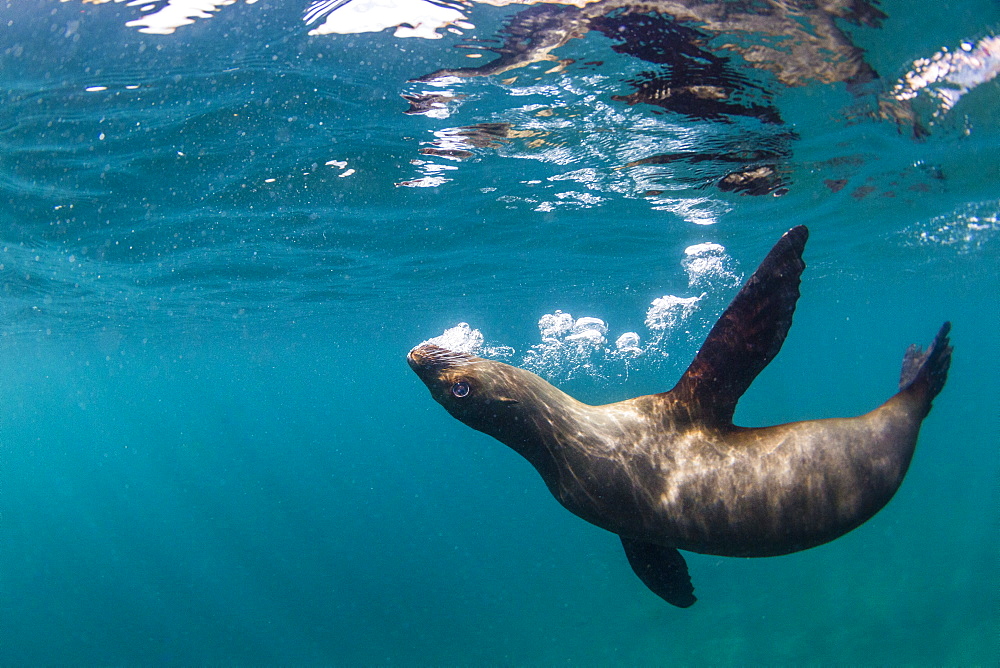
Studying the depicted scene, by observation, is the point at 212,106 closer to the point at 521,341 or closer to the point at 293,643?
the point at 293,643

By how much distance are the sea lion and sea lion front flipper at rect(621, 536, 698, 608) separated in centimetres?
35

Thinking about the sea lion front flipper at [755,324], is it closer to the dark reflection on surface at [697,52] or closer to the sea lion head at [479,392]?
the sea lion head at [479,392]

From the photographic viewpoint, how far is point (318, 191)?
11219mm

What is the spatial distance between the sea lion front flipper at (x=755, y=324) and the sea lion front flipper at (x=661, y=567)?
124 cm

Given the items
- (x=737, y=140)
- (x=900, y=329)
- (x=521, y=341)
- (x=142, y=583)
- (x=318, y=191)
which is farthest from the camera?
(x=900, y=329)

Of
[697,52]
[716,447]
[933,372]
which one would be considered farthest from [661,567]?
[697,52]

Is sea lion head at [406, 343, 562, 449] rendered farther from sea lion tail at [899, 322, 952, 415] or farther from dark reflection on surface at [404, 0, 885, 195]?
dark reflection on surface at [404, 0, 885, 195]

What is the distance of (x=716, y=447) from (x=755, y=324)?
33.3 inches

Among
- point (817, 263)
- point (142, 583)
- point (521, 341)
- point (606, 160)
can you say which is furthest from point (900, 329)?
point (142, 583)

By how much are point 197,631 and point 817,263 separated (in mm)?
32751

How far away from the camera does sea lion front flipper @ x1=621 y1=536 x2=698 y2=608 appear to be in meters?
3.80

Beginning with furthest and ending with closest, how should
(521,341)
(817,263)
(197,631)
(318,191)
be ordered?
(521,341), (197,631), (817,263), (318,191)

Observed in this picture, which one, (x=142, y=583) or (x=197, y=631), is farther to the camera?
(x=142, y=583)

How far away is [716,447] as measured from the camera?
3430 millimetres
